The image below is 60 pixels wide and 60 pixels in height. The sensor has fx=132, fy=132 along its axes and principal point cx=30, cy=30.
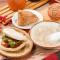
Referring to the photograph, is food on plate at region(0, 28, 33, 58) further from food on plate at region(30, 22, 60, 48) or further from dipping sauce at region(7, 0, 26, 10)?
dipping sauce at region(7, 0, 26, 10)

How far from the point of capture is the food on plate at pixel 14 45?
90cm

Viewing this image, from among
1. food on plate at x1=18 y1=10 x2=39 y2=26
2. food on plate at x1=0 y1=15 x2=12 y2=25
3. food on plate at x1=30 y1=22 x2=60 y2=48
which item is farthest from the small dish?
food on plate at x1=0 y1=15 x2=12 y2=25

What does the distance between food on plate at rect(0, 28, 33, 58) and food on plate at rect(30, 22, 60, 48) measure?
69mm

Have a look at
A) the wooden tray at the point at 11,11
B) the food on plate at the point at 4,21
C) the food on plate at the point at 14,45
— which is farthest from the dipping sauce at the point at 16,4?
the food on plate at the point at 14,45

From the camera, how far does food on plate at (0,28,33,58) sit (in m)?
0.90

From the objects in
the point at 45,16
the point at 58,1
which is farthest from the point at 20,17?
the point at 58,1

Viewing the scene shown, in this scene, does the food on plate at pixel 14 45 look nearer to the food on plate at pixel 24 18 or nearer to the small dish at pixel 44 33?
the small dish at pixel 44 33

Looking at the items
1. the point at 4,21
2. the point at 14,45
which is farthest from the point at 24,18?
the point at 14,45

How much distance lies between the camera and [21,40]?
36.8 inches

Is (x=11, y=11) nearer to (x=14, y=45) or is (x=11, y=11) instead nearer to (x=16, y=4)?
(x=16, y=4)

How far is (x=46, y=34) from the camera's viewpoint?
38.2 inches

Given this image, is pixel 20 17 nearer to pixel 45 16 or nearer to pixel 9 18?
pixel 9 18

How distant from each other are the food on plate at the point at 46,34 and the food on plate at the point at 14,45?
0.23ft

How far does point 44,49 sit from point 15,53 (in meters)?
0.23
